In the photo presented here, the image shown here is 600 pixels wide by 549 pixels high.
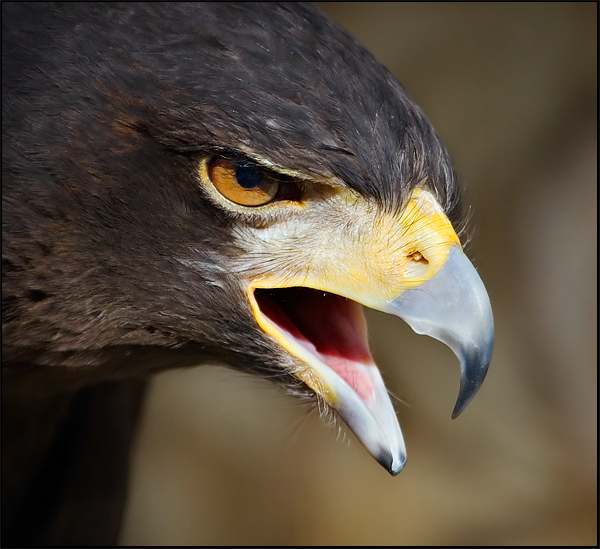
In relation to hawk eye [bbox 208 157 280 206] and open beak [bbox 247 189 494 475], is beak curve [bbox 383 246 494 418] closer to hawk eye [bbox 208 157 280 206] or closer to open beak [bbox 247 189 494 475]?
open beak [bbox 247 189 494 475]

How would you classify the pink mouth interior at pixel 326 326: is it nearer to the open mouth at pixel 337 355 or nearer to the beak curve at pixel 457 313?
the open mouth at pixel 337 355

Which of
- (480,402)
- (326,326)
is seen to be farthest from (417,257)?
(480,402)

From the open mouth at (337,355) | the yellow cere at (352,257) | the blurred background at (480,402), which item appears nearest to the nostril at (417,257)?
the yellow cere at (352,257)

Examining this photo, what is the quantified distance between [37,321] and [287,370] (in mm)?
400

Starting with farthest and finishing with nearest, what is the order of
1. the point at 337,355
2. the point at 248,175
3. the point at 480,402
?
the point at 480,402 < the point at 337,355 < the point at 248,175

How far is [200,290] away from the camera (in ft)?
3.72

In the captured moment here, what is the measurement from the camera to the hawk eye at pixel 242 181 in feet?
3.45

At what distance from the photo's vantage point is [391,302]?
1.09 metres

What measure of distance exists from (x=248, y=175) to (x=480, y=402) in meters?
2.28

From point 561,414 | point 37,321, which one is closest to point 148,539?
point 561,414

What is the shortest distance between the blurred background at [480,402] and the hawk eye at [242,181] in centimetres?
199

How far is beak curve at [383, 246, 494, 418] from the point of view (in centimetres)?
106

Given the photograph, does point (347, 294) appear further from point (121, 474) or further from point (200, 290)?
point (121, 474)

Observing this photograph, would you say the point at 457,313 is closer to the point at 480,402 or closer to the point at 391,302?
the point at 391,302
